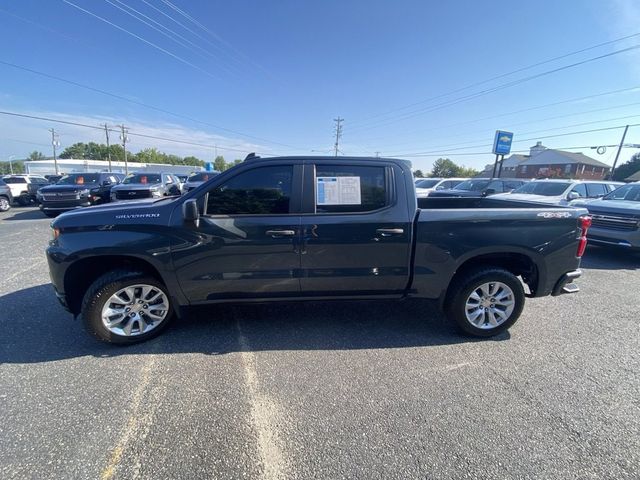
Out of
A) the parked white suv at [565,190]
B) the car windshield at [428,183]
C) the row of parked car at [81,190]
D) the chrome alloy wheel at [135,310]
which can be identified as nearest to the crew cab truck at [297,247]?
the chrome alloy wheel at [135,310]

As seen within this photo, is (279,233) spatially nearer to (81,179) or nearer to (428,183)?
(81,179)

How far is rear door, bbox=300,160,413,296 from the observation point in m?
3.03

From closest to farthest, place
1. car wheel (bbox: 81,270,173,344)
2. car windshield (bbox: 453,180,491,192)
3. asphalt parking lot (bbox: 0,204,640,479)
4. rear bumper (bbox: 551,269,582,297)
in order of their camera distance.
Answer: asphalt parking lot (bbox: 0,204,640,479) → car wheel (bbox: 81,270,173,344) → rear bumper (bbox: 551,269,582,297) → car windshield (bbox: 453,180,491,192)

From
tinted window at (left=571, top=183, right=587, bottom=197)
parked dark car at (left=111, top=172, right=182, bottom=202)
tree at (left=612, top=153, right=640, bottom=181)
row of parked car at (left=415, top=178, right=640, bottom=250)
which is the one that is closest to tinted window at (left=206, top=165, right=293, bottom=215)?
row of parked car at (left=415, top=178, right=640, bottom=250)

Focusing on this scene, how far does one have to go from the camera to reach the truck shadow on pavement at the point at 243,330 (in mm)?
3006

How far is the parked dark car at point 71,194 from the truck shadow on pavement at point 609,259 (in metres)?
15.5

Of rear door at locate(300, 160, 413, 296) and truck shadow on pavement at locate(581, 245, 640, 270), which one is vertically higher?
rear door at locate(300, 160, 413, 296)

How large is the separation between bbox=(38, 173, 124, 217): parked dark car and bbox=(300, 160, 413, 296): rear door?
1218 cm

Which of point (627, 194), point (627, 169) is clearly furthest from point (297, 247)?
point (627, 169)

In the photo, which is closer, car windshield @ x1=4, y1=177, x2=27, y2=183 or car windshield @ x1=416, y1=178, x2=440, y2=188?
car windshield @ x1=4, y1=177, x2=27, y2=183

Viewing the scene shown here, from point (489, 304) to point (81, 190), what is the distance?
13788mm

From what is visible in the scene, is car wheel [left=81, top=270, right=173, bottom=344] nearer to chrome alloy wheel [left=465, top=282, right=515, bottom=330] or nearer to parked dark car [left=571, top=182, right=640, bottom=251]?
chrome alloy wheel [left=465, top=282, right=515, bottom=330]

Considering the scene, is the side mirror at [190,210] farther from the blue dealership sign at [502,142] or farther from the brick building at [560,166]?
the brick building at [560,166]

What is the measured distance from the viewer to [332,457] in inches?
74.3
